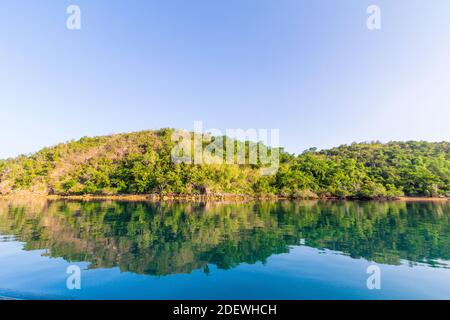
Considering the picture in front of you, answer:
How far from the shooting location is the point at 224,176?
188 ft

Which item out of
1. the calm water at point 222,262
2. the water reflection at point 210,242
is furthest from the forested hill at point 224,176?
the calm water at point 222,262

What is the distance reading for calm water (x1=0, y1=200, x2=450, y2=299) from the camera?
8.20 m

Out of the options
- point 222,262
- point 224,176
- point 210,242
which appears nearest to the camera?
point 222,262

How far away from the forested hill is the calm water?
37.5m

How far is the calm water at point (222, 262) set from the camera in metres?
8.20

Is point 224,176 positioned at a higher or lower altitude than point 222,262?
higher

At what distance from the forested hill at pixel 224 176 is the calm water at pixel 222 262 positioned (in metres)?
37.5

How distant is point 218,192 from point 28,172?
54.5m

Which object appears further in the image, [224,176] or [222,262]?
[224,176]

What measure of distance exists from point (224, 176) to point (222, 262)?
1809 inches

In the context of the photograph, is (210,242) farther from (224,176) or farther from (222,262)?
(224,176)

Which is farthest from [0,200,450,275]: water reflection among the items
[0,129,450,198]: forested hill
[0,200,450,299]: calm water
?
[0,129,450,198]: forested hill

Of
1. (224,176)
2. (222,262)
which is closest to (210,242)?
(222,262)

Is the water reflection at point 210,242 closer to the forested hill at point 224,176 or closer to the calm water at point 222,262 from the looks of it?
the calm water at point 222,262
